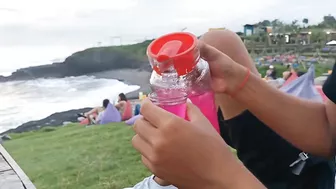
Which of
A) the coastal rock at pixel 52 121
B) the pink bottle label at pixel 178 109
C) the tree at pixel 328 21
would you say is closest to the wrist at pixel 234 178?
the pink bottle label at pixel 178 109

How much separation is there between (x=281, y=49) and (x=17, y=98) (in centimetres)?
1699

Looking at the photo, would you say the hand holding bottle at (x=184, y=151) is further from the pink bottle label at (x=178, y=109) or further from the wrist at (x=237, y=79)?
the wrist at (x=237, y=79)

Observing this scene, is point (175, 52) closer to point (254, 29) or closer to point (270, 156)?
point (270, 156)

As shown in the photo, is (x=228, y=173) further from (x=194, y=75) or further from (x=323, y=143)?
(x=323, y=143)

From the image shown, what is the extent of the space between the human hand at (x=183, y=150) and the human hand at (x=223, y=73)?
0.35 m

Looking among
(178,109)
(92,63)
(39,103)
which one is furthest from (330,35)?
(178,109)

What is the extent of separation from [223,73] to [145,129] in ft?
1.42

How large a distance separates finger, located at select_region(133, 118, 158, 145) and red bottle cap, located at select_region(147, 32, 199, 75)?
18 centimetres

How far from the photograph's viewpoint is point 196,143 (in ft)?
2.35

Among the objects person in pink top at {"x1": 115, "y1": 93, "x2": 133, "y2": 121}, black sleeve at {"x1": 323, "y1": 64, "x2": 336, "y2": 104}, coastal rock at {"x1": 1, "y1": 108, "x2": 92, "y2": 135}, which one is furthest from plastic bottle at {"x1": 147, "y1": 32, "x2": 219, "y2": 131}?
coastal rock at {"x1": 1, "y1": 108, "x2": 92, "y2": 135}

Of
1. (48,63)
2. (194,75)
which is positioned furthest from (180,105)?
(48,63)

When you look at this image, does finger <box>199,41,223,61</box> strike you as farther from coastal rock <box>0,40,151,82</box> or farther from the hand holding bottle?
coastal rock <box>0,40,151,82</box>

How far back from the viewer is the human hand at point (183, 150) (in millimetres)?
703

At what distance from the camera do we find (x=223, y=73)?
1.10 meters
